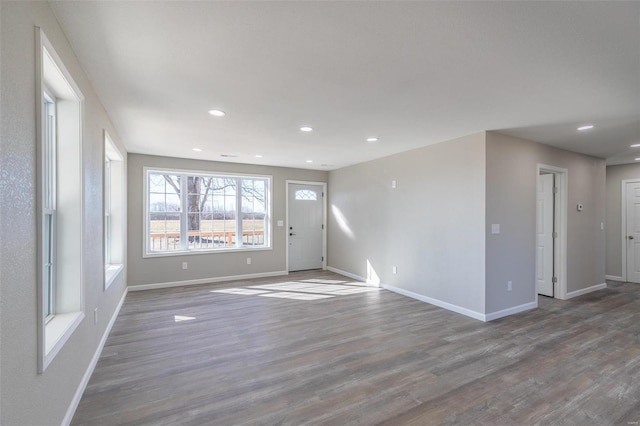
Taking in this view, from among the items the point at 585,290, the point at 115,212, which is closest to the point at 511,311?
the point at 585,290

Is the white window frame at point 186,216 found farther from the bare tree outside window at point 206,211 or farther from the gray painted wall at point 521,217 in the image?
Result: the gray painted wall at point 521,217

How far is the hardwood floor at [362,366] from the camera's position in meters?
1.99

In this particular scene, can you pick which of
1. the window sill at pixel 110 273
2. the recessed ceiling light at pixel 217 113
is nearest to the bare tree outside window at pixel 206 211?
the window sill at pixel 110 273

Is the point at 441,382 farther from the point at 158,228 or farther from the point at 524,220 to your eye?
the point at 158,228

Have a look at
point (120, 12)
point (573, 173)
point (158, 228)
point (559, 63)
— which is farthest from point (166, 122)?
point (573, 173)

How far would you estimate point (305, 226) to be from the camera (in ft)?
22.8

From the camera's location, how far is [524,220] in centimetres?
408

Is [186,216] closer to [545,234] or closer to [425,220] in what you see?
[425,220]

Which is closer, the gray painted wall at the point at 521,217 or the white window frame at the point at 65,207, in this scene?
the white window frame at the point at 65,207

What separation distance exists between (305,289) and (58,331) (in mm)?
3775

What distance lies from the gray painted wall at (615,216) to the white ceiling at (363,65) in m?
3.13

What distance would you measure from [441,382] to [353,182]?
171 inches

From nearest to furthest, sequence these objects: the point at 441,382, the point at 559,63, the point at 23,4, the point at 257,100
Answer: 1. the point at 23,4
2. the point at 559,63
3. the point at 441,382
4. the point at 257,100

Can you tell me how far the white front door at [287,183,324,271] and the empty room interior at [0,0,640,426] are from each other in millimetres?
1492
